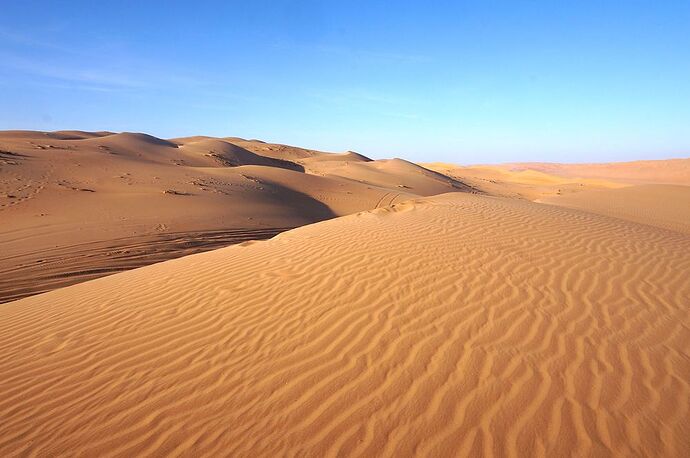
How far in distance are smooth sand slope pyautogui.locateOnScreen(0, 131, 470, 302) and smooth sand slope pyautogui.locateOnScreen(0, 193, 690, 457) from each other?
2.60m

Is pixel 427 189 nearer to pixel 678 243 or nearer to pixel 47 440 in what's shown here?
pixel 678 243

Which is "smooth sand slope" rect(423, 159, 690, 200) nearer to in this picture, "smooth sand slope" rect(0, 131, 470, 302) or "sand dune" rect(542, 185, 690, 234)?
"sand dune" rect(542, 185, 690, 234)

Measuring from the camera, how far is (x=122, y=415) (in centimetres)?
297

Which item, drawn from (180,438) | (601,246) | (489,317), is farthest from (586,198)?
(180,438)

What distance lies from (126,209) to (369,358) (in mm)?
11339

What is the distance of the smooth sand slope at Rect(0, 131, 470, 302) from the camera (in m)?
8.39

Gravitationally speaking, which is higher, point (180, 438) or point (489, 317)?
point (489, 317)

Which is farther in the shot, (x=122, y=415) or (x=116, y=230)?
(x=116, y=230)

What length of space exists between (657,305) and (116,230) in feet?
36.8

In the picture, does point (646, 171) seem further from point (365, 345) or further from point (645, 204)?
point (365, 345)

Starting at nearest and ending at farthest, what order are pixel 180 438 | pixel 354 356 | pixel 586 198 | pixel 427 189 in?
pixel 180 438 → pixel 354 356 → pixel 586 198 → pixel 427 189

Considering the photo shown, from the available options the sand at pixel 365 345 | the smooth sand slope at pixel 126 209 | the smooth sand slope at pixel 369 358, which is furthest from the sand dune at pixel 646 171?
the smooth sand slope at pixel 369 358

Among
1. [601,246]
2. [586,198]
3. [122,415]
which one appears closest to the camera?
[122,415]

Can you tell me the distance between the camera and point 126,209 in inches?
480
